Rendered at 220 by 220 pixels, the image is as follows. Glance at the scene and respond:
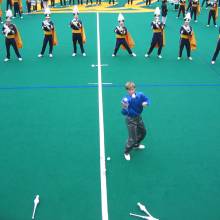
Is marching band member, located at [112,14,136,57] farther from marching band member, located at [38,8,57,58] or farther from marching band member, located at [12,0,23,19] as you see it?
marching band member, located at [12,0,23,19]

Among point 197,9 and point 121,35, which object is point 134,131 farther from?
point 197,9

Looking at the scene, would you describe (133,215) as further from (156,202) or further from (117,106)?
(117,106)

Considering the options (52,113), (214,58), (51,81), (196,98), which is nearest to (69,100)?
(52,113)

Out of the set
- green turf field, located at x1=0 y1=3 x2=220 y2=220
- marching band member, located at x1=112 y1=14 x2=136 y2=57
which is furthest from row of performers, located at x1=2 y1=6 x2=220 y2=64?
green turf field, located at x1=0 y1=3 x2=220 y2=220

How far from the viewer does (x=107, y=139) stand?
748 centimetres

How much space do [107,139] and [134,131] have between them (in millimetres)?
1274

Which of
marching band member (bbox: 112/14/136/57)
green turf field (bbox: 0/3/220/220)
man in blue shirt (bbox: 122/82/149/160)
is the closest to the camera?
green turf field (bbox: 0/3/220/220)

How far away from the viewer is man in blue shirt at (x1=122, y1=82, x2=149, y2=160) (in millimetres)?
5957

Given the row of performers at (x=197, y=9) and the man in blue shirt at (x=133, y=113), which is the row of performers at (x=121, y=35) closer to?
the row of performers at (x=197, y=9)

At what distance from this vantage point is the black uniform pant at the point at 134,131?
6.31 m

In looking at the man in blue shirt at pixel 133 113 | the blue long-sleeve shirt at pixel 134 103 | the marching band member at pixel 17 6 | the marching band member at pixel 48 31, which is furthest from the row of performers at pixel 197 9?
the blue long-sleeve shirt at pixel 134 103

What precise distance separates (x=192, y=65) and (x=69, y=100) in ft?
18.2

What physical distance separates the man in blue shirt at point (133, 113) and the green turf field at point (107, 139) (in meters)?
0.41

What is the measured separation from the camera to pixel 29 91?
10.1 meters
